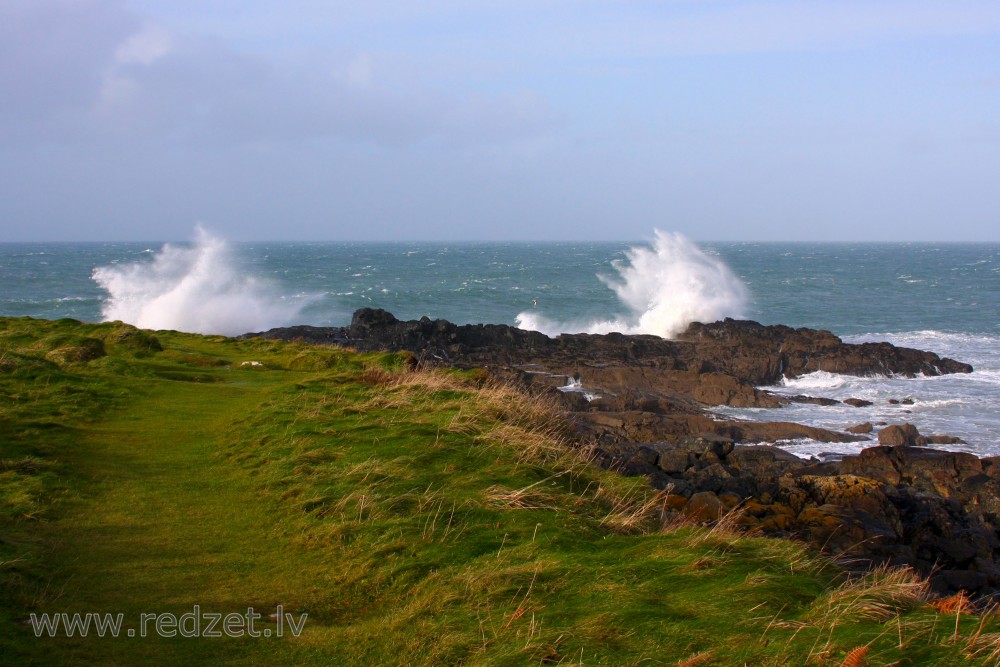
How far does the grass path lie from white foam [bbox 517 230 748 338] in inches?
1521

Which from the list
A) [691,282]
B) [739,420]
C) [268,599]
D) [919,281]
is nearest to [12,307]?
[691,282]

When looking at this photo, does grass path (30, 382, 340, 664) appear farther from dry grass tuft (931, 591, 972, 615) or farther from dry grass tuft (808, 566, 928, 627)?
dry grass tuft (931, 591, 972, 615)

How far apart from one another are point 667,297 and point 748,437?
30.7m

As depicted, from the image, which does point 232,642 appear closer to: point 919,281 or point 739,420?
point 739,420

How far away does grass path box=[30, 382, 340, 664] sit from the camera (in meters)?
4.71

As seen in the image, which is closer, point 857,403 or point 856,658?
point 856,658

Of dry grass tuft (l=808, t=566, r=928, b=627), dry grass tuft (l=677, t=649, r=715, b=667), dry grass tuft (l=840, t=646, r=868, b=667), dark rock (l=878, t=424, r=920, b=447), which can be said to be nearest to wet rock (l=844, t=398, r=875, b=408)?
dark rock (l=878, t=424, r=920, b=447)

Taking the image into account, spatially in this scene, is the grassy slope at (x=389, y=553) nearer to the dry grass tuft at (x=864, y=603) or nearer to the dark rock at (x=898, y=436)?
the dry grass tuft at (x=864, y=603)

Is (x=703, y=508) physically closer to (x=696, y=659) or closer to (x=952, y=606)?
(x=952, y=606)

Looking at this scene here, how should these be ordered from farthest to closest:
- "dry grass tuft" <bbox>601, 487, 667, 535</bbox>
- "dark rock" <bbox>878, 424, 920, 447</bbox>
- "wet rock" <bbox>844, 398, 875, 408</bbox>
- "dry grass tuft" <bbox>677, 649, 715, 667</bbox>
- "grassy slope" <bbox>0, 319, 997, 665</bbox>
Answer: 1. "wet rock" <bbox>844, 398, 875, 408</bbox>
2. "dark rock" <bbox>878, 424, 920, 447</bbox>
3. "dry grass tuft" <bbox>601, 487, 667, 535</bbox>
4. "grassy slope" <bbox>0, 319, 997, 665</bbox>
5. "dry grass tuft" <bbox>677, 649, 715, 667</bbox>

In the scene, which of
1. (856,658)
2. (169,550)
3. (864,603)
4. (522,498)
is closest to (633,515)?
(522,498)

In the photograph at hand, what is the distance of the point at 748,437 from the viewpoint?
21.7 metres

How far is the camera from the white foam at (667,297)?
48562 millimetres

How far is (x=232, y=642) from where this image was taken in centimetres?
475
